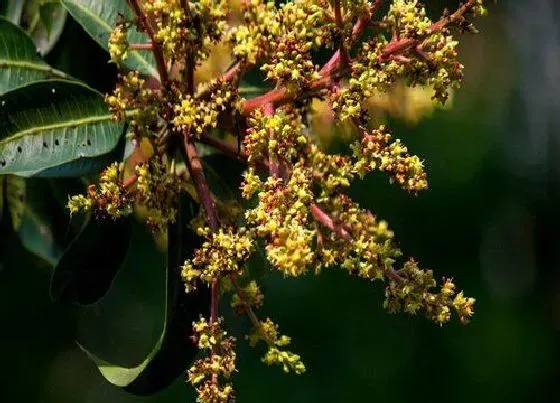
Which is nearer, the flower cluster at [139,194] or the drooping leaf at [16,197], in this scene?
the flower cluster at [139,194]

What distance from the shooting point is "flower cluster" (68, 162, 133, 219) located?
111cm

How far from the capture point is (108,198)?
112 cm

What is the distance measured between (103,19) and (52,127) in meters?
0.22

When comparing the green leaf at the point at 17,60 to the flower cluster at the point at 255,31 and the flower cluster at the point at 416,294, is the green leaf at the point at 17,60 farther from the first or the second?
the flower cluster at the point at 416,294

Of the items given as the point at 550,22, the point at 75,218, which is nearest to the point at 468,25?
the point at 75,218

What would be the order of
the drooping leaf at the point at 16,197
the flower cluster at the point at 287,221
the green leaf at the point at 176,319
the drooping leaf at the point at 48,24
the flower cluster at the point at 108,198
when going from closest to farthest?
the flower cluster at the point at 287,221 → the flower cluster at the point at 108,198 → the green leaf at the point at 176,319 → the drooping leaf at the point at 48,24 → the drooping leaf at the point at 16,197

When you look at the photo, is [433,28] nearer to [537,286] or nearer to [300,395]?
[300,395]

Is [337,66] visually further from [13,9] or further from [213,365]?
[13,9]

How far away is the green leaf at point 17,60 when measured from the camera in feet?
4.21

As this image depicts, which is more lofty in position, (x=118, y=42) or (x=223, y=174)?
(x=223, y=174)

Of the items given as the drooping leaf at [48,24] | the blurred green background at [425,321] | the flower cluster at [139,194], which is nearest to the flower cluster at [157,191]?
the flower cluster at [139,194]

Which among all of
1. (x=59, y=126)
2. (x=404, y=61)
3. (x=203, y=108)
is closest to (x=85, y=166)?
(x=59, y=126)

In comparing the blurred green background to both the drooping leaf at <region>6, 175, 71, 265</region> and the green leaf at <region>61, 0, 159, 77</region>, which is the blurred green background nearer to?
the drooping leaf at <region>6, 175, 71, 265</region>

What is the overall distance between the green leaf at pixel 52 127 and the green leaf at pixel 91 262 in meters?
0.12
